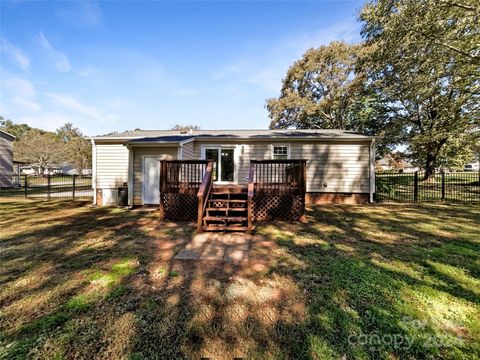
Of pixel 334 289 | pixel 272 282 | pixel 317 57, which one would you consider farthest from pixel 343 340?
pixel 317 57

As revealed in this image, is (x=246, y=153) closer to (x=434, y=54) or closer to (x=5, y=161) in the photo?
(x=434, y=54)

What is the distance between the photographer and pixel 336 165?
953cm

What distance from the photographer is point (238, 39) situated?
11141 mm

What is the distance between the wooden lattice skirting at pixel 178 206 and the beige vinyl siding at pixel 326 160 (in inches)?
146

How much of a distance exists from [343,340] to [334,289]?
83cm

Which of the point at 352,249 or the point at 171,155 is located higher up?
the point at 171,155

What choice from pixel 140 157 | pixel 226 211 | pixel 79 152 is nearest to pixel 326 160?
pixel 226 211

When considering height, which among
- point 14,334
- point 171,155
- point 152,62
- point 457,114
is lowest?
point 14,334

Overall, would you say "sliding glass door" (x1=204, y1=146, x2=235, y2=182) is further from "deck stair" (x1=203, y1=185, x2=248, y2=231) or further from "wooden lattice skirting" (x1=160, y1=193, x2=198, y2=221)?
"wooden lattice skirting" (x1=160, y1=193, x2=198, y2=221)

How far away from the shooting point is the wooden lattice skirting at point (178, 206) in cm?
632

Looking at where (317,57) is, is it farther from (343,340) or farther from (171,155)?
(343,340)

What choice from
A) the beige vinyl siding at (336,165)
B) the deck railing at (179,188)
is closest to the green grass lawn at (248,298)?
the deck railing at (179,188)

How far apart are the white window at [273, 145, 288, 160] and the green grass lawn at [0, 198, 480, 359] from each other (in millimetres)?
5489

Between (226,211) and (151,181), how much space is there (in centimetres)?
444
